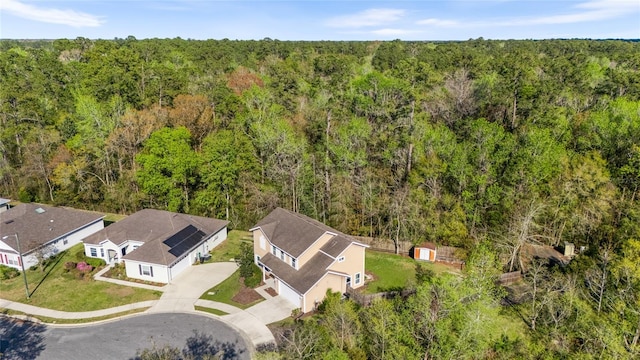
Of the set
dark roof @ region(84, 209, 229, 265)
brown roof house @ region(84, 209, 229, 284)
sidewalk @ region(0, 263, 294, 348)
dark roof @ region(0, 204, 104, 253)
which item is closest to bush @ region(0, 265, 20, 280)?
dark roof @ region(0, 204, 104, 253)

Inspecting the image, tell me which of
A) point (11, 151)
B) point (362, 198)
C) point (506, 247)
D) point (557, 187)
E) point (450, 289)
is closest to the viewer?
point (450, 289)

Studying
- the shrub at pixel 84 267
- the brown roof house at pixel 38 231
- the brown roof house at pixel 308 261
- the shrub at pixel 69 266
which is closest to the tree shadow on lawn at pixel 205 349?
the brown roof house at pixel 308 261

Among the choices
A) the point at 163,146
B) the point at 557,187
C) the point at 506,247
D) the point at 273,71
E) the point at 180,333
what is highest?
the point at 273,71

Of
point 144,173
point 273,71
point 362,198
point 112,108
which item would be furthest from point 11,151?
point 362,198

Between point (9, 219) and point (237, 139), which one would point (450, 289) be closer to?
point (237, 139)

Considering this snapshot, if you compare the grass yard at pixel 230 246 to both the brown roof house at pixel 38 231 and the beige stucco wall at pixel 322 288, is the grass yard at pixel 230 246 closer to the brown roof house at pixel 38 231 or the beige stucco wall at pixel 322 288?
the beige stucco wall at pixel 322 288
